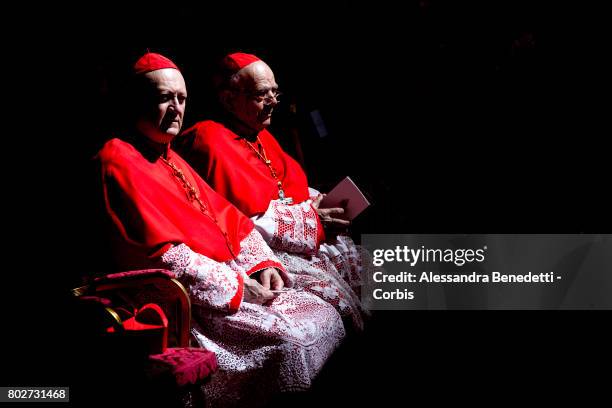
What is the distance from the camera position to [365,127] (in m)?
5.37

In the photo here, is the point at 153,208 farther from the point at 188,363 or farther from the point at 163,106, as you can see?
the point at 188,363

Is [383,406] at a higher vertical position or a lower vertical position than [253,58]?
lower

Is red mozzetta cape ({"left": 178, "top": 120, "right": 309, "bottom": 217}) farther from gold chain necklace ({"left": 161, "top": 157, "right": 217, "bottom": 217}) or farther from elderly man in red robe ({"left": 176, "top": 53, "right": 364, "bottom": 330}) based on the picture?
gold chain necklace ({"left": 161, "top": 157, "right": 217, "bottom": 217})

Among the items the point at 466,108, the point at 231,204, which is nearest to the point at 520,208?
the point at 466,108

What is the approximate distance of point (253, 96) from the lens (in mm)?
3752

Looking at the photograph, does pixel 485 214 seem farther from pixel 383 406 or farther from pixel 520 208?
pixel 383 406

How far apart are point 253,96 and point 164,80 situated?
30.8 inches

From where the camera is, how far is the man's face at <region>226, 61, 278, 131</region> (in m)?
3.74

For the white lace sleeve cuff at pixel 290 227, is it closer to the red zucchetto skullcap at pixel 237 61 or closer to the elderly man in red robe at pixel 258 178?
the elderly man in red robe at pixel 258 178

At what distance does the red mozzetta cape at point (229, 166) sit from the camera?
3660mm

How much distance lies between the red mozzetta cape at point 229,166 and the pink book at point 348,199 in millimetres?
363

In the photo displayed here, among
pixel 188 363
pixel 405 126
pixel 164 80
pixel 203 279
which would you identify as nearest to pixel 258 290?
pixel 203 279

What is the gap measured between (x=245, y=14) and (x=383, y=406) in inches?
94.7

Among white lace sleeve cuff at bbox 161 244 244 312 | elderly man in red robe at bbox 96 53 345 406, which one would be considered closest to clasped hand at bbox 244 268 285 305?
elderly man in red robe at bbox 96 53 345 406
